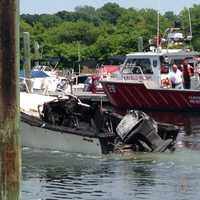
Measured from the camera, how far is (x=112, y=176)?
50.3 ft

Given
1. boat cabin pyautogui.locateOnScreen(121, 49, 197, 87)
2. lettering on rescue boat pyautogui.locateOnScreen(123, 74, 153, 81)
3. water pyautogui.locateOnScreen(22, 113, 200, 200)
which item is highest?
boat cabin pyautogui.locateOnScreen(121, 49, 197, 87)

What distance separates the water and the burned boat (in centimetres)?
24

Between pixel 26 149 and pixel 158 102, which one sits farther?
pixel 158 102

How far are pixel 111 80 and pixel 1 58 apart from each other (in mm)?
24195

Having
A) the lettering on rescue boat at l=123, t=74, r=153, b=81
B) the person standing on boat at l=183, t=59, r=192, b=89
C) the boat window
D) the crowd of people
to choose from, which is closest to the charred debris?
the person standing on boat at l=183, t=59, r=192, b=89

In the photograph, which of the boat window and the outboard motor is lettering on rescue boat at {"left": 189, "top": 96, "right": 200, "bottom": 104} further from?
the outboard motor

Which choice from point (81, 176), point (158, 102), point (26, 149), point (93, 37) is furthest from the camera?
point (93, 37)

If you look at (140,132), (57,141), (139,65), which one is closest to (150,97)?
(139,65)

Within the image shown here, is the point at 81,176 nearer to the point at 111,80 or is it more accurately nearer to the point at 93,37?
the point at 111,80

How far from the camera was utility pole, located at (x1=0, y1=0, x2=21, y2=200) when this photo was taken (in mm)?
8188

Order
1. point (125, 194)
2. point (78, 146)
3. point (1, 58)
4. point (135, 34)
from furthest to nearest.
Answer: point (135, 34) → point (78, 146) → point (125, 194) → point (1, 58)

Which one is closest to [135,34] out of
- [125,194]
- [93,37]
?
[93,37]

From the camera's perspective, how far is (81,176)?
1532 centimetres

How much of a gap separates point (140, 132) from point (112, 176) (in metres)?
2.75
